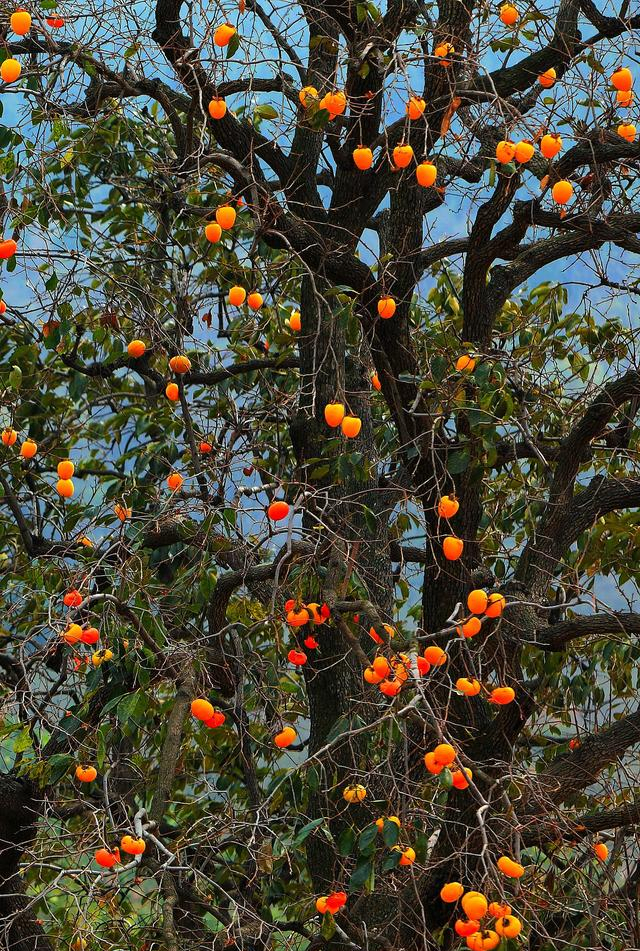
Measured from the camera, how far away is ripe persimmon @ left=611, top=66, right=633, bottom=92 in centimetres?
325

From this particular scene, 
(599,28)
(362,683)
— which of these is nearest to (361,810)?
(362,683)

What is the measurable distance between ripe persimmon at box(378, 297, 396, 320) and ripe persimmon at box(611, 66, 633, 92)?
92cm

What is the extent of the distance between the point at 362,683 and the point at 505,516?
5.45ft

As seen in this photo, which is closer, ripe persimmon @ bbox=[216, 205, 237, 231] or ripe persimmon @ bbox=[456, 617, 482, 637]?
ripe persimmon @ bbox=[456, 617, 482, 637]

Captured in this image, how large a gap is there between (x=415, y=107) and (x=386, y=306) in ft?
2.06

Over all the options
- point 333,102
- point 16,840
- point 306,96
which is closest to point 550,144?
point 333,102

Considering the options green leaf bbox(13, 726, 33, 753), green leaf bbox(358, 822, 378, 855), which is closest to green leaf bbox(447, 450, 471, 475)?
green leaf bbox(358, 822, 378, 855)

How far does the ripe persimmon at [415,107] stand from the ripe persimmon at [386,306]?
1.84 feet

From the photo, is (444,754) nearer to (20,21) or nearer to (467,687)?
(467,687)

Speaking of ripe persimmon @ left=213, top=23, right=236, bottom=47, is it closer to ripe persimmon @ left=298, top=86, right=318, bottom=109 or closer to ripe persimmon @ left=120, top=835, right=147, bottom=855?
ripe persimmon @ left=298, top=86, right=318, bottom=109

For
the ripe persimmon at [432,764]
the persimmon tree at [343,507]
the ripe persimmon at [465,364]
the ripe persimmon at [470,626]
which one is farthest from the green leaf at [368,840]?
the ripe persimmon at [465,364]

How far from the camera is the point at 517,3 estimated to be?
12.4ft

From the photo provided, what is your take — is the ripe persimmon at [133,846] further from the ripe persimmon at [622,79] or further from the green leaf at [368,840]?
the ripe persimmon at [622,79]

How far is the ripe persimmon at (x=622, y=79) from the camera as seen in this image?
325cm
